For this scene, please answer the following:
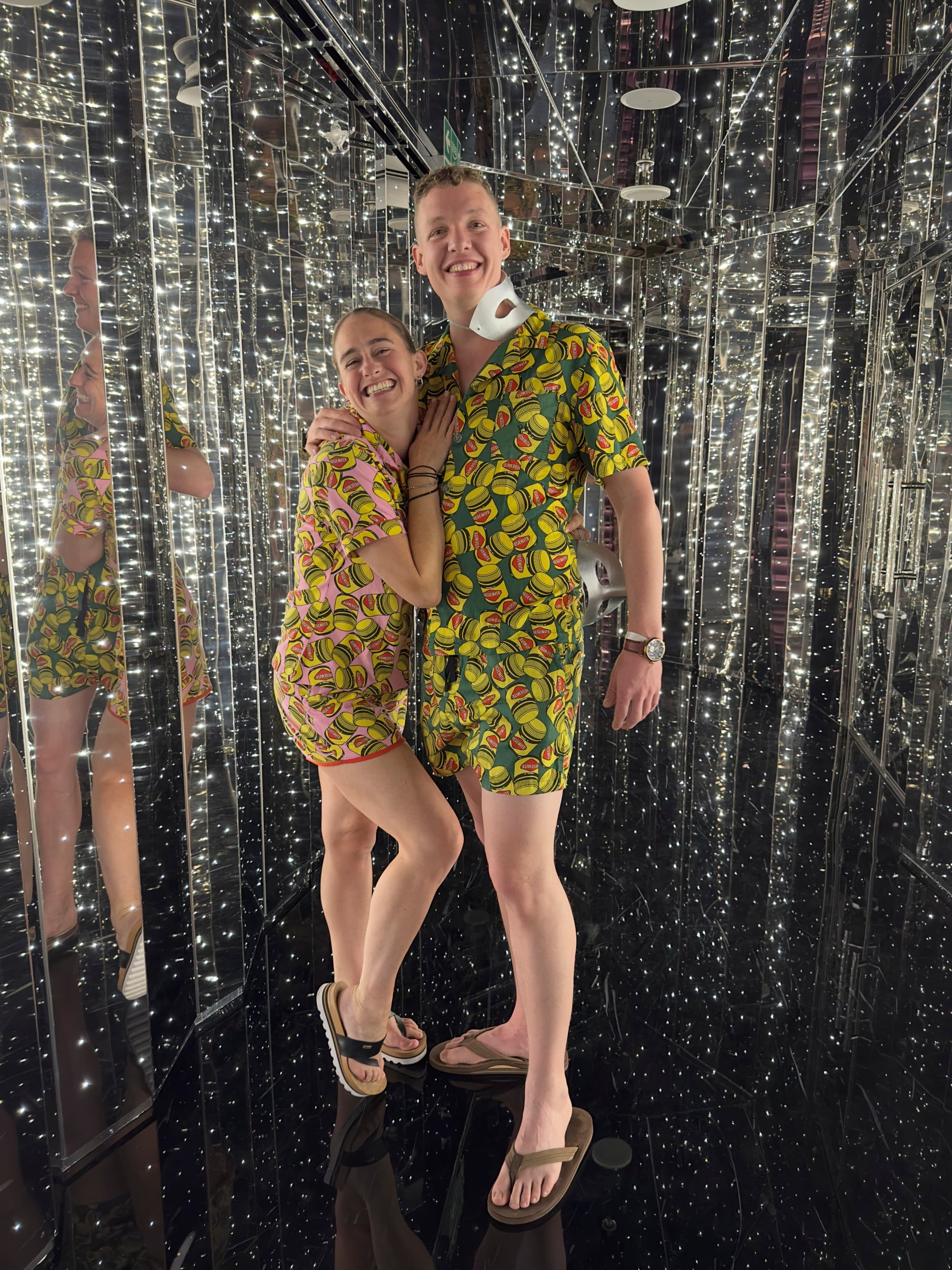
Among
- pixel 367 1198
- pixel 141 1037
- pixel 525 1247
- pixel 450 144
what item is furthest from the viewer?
pixel 450 144

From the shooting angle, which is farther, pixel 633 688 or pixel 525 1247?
pixel 633 688

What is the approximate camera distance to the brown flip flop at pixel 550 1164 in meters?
1.48

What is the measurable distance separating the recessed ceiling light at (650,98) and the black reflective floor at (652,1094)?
384 cm

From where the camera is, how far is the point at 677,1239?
1440 millimetres

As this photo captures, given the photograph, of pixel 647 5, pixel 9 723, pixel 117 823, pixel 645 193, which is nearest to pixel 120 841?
pixel 117 823

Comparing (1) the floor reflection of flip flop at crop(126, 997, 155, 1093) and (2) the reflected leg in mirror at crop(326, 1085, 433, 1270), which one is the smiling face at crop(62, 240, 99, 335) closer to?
(1) the floor reflection of flip flop at crop(126, 997, 155, 1093)

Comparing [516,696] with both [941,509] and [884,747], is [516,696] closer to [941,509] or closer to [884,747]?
[941,509]

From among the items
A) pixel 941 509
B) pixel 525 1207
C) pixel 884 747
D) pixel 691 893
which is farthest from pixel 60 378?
pixel 884 747

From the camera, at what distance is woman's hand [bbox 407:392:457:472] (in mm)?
1619

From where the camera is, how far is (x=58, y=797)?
1470 mm

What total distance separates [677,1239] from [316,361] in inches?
93.0

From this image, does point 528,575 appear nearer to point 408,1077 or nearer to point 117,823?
point 117,823

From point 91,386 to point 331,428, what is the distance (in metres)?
0.41

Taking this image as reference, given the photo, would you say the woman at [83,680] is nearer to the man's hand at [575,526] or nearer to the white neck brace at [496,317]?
the white neck brace at [496,317]
